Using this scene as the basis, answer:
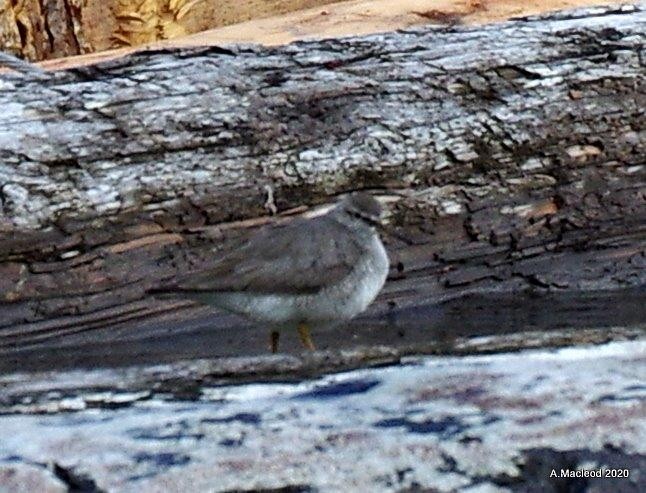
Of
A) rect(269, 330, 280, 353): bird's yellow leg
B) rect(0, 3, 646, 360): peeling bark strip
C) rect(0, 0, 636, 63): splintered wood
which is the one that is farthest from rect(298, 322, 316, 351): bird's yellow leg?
rect(0, 0, 636, 63): splintered wood

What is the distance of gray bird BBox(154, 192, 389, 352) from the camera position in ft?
16.3

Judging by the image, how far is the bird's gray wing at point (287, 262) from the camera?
16.2 feet

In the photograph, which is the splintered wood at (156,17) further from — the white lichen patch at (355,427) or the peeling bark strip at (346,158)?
the white lichen patch at (355,427)

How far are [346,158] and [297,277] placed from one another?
0.94 m

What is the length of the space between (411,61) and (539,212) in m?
0.81

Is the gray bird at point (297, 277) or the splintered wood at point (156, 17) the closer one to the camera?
the gray bird at point (297, 277)

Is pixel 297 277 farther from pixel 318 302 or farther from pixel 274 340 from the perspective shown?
pixel 274 340

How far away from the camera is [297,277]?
5066 millimetres

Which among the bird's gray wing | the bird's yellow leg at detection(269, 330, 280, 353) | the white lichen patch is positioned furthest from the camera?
the bird's yellow leg at detection(269, 330, 280, 353)

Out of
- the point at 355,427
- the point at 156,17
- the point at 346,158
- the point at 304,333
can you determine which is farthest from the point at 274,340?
the point at 156,17

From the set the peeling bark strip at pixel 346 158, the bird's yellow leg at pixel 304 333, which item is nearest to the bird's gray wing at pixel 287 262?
the bird's yellow leg at pixel 304 333

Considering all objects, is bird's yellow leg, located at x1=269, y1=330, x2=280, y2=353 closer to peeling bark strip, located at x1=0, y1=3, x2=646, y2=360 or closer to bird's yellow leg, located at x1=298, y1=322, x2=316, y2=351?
bird's yellow leg, located at x1=298, y1=322, x2=316, y2=351

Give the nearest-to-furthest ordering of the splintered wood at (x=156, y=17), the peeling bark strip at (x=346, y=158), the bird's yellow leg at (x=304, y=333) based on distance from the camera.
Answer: the bird's yellow leg at (x=304, y=333) → the peeling bark strip at (x=346, y=158) → the splintered wood at (x=156, y=17)

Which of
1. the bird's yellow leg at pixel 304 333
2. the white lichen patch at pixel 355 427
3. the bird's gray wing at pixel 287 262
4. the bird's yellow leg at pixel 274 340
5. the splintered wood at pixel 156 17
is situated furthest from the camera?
the splintered wood at pixel 156 17
